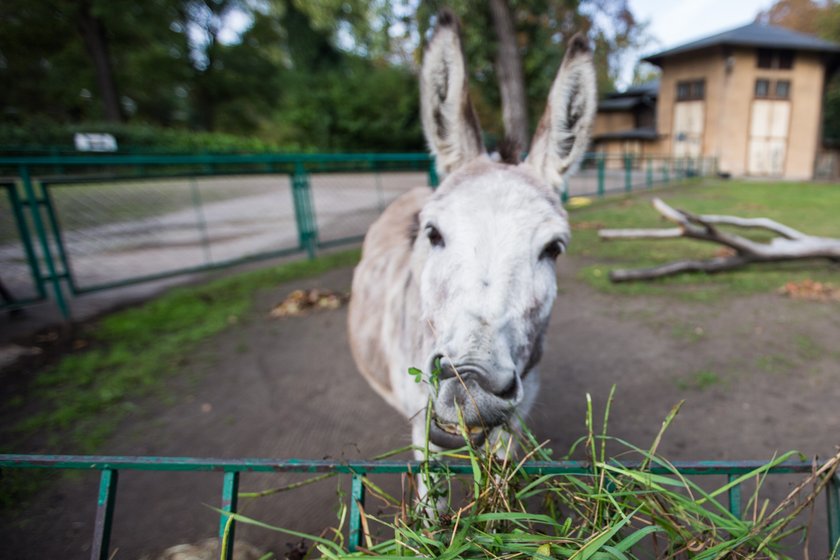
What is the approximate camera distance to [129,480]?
237cm

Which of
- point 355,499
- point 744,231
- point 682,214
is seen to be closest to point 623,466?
point 355,499

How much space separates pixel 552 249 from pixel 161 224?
283 inches

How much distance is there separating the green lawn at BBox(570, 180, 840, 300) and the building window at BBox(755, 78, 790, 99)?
14.6 metres

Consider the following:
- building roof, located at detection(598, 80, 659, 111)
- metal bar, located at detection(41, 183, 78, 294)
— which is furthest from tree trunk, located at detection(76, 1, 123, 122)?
building roof, located at detection(598, 80, 659, 111)

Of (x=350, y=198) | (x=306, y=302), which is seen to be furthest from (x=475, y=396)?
(x=350, y=198)

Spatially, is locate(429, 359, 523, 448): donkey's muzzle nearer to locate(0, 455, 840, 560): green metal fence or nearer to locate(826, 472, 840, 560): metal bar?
locate(0, 455, 840, 560): green metal fence

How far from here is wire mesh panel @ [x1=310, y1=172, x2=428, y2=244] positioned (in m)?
8.08

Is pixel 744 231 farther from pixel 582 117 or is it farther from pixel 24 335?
pixel 24 335

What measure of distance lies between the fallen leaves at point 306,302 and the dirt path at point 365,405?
277 mm

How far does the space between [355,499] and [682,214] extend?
651cm

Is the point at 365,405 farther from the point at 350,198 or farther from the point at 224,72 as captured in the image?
the point at 224,72

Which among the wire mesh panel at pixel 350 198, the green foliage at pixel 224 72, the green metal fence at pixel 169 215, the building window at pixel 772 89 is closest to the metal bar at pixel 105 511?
the green metal fence at pixel 169 215

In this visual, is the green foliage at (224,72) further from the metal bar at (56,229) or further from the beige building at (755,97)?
the metal bar at (56,229)

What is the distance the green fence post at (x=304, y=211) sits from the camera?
22.9 ft
